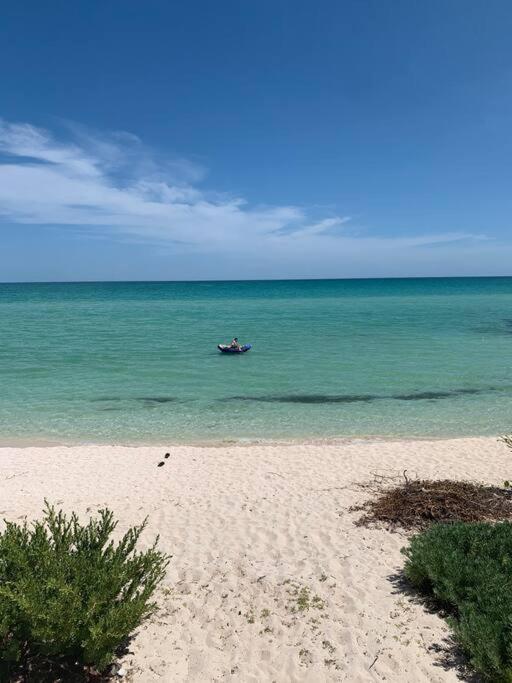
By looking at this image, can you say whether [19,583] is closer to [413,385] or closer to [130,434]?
[130,434]

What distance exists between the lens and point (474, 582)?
5859 mm

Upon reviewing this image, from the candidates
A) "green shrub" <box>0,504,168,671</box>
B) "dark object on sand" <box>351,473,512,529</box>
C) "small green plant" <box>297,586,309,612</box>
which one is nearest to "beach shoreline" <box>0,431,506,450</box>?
"dark object on sand" <box>351,473,512,529</box>

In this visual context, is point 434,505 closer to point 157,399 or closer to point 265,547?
point 265,547

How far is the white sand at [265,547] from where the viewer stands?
5258 mm

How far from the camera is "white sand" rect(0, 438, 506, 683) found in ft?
17.3

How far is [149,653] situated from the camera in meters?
5.37

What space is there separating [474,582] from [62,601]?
15.3 ft

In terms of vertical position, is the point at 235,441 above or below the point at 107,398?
below

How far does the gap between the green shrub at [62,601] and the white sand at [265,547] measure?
88 cm

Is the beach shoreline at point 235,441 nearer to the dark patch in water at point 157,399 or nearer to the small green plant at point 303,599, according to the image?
the dark patch in water at point 157,399

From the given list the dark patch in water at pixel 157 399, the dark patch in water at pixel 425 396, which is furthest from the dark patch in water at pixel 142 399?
the dark patch in water at pixel 425 396

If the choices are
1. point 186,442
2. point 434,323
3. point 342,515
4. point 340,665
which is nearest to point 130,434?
point 186,442

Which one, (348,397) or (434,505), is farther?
(348,397)

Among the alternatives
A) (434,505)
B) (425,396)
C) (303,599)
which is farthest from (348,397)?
(303,599)
